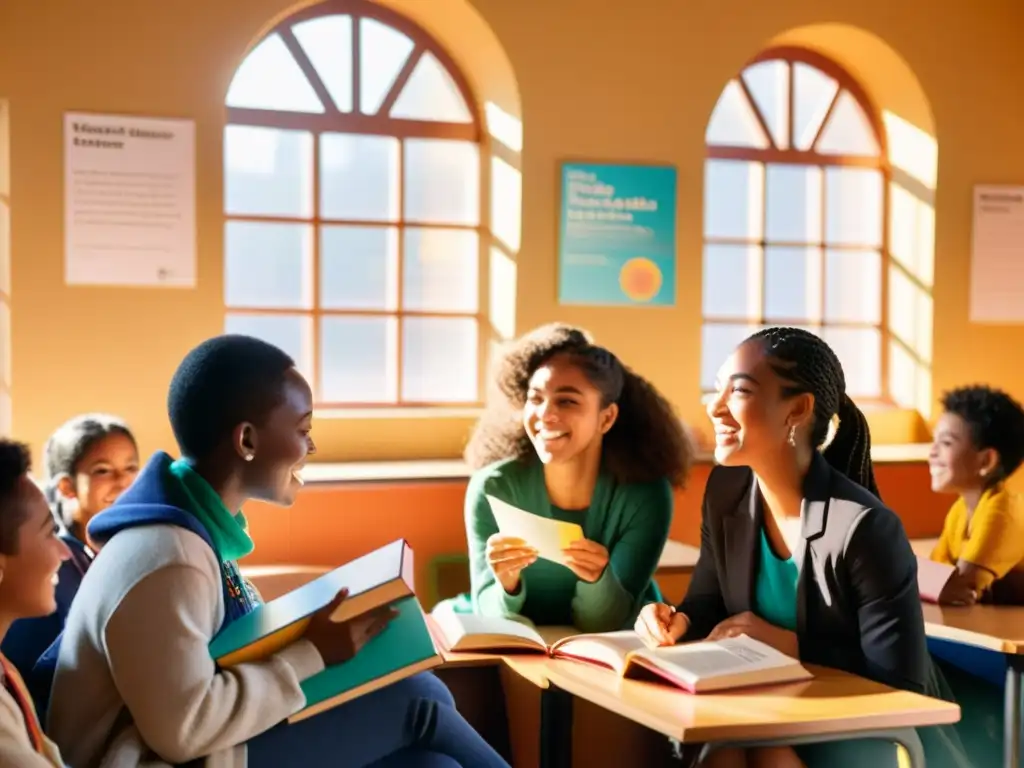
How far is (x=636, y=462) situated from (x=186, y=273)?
6.92 ft

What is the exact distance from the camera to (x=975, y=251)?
543 centimetres

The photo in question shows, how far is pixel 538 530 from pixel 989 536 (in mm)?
1390

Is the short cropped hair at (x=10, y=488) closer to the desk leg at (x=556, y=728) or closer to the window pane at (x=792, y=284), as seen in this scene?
the desk leg at (x=556, y=728)

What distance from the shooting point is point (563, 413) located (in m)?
2.91

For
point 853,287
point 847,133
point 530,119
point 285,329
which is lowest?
point 285,329

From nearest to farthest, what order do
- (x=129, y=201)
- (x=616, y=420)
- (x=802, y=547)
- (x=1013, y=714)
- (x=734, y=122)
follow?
(x=802, y=547) < (x=1013, y=714) < (x=616, y=420) < (x=129, y=201) < (x=734, y=122)

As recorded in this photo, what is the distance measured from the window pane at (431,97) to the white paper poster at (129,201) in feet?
3.10

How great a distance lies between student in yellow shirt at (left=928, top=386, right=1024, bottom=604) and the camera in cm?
308

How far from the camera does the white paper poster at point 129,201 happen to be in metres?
4.19

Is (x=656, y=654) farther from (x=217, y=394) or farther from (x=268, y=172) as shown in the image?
(x=268, y=172)

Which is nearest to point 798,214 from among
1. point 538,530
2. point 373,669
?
point 538,530

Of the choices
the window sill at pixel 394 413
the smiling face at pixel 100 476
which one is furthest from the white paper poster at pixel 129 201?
the smiling face at pixel 100 476

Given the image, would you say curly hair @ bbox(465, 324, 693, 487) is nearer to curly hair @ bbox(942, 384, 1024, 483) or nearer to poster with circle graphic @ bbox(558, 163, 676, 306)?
curly hair @ bbox(942, 384, 1024, 483)

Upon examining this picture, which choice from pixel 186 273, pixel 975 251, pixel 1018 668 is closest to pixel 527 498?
pixel 1018 668
